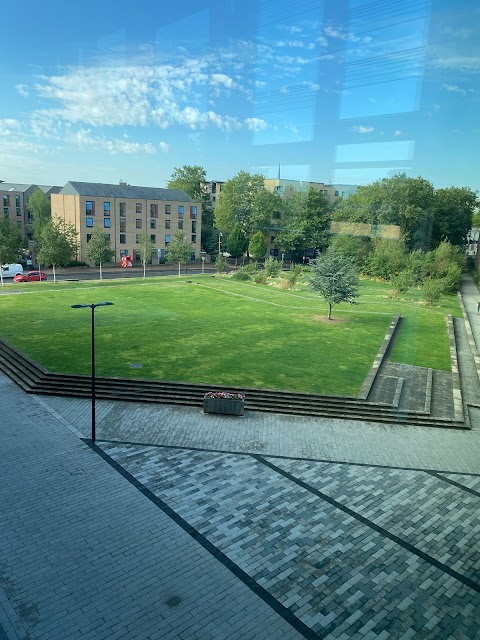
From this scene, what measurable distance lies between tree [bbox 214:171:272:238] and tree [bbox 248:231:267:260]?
1018 mm

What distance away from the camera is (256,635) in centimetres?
634

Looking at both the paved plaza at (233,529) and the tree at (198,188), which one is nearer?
the paved plaza at (233,529)

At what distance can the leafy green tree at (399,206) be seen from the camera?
2205 centimetres

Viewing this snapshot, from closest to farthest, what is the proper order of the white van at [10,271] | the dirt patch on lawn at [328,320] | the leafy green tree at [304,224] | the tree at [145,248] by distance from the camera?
the dirt patch on lawn at [328,320], the white van at [10,271], the leafy green tree at [304,224], the tree at [145,248]

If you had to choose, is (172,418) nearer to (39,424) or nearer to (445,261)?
(39,424)

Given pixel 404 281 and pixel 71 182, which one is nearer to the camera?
pixel 404 281

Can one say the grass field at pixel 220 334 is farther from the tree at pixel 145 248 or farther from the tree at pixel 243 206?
the tree at pixel 243 206

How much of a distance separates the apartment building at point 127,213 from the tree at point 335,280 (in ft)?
82.8

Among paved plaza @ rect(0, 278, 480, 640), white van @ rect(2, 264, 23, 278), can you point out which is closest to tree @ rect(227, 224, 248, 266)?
white van @ rect(2, 264, 23, 278)

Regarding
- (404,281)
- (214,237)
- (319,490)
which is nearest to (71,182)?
(214,237)

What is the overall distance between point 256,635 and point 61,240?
31.6m

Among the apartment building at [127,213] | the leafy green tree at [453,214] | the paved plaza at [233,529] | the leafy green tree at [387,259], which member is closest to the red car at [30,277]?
the apartment building at [127,213]

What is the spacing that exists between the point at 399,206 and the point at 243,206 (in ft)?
85.5

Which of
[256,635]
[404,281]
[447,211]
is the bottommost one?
[256,635]
